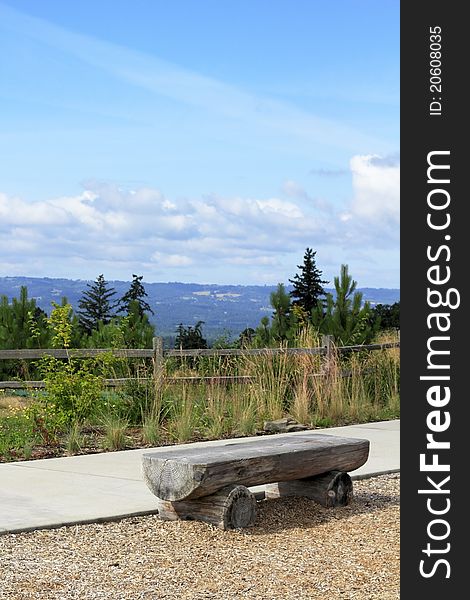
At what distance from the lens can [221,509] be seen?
22.7 feet

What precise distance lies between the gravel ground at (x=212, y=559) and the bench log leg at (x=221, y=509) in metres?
0.07

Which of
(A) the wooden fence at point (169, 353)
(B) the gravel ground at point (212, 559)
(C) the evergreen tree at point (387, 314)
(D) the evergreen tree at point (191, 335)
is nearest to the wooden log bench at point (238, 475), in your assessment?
(B) the gravel ground at point (212, 559)

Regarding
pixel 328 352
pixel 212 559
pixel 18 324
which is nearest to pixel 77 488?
pixel 212 559

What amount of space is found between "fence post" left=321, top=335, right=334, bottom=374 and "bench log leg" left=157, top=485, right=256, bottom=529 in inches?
305

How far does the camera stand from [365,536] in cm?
691

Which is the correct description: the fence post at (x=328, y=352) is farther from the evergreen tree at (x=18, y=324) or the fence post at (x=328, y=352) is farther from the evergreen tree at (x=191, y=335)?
the evergreen tree at (x=191, y=335)

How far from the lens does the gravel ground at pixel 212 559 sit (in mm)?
5562

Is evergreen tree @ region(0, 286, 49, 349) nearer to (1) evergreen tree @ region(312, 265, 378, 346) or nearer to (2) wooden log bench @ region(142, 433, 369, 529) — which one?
(1) evergreen tree @ region(312, 265, 378, 346)

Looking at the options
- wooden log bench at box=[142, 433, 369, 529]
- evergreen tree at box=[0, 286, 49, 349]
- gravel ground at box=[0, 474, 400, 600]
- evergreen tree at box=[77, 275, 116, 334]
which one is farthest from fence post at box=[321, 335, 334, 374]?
evergreen tree at box=[77, 275, 116, 334]

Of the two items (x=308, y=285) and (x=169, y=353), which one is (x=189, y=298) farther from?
(x=169, y=353)

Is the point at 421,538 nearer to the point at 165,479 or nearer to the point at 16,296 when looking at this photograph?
the point at 165,479

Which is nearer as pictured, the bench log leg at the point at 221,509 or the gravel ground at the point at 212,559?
the gravel ground at the point at 212,559

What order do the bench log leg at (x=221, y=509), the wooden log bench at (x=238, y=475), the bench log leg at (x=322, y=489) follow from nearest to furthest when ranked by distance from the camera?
the wooden log bench at (x=238, y=475), the bench log leg at (x=221, y=509), the bench log leg at (x=322, y=489)

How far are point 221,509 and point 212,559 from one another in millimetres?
712
